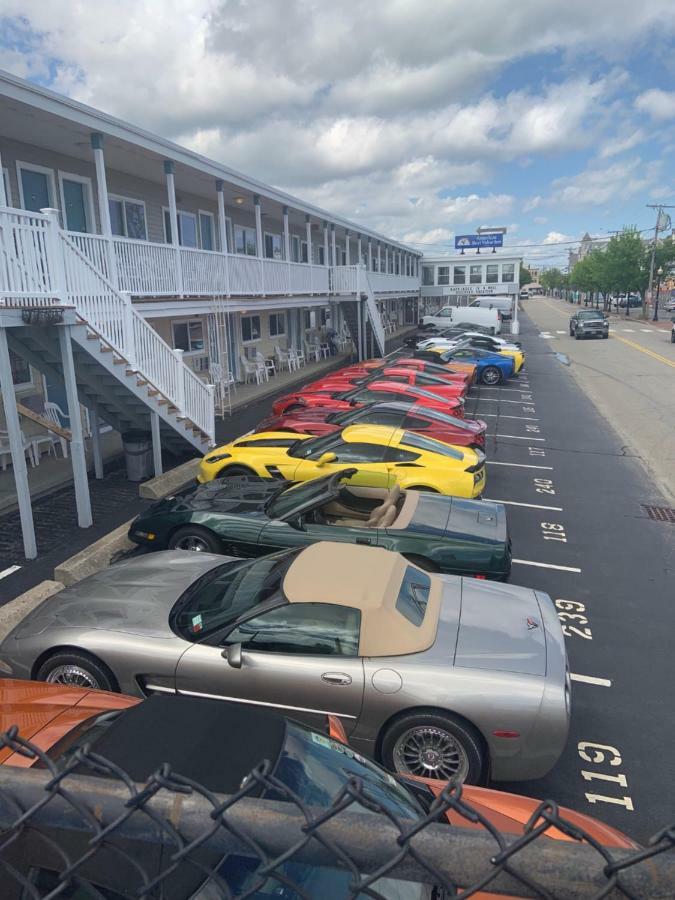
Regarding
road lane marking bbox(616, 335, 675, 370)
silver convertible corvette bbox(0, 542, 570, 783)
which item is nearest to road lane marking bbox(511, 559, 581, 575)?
silver convertible corvette bbox(0, 542, 570, 783)

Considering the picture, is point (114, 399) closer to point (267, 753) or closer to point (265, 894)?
point (267, 753)

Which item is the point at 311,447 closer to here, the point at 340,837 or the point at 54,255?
the point at 54,255

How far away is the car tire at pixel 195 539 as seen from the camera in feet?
23.1

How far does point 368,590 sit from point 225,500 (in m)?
3.50

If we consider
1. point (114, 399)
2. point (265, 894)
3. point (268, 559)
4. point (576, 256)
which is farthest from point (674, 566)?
point (576, 256)

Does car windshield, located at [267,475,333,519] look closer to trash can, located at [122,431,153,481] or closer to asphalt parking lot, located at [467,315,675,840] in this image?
asphalt parking lot, located at [467,315,675,840]

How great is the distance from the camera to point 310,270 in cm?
2052

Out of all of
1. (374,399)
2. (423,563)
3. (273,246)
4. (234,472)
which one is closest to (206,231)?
(273,246)

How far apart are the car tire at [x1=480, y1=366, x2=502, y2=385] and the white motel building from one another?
6.47 metres

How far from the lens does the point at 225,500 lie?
24.8 feet

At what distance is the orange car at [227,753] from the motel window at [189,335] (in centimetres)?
1518

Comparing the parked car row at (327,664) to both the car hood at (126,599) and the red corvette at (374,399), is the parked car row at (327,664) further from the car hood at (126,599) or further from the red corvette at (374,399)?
the red corvette at (374,399)

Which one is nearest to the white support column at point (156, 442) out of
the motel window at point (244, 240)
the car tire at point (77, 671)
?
the car tire at point (77, 671)

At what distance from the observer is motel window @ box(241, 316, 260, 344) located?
2228cm
